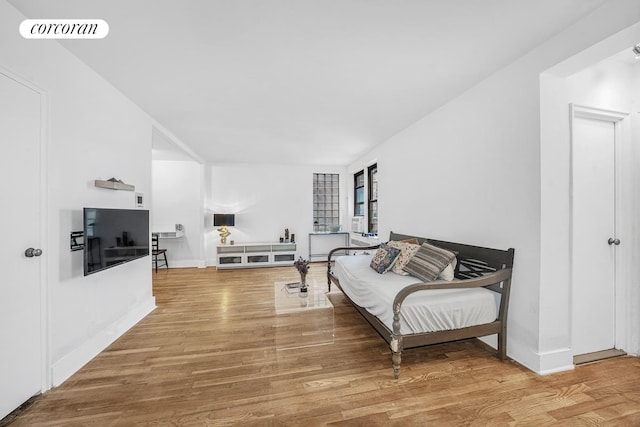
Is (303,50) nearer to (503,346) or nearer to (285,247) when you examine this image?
(503,346)

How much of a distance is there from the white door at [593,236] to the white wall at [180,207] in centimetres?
623

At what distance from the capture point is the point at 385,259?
293 cm

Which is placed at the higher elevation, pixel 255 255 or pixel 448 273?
pixel 448 273

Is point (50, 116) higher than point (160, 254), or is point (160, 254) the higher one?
point (50, 116)

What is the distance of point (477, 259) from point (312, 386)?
191cm

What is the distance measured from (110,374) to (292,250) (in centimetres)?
422

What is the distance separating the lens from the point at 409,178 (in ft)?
11.9

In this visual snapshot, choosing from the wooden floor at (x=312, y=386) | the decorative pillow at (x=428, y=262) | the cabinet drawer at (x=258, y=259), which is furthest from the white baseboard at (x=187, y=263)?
the decorative pillow at (x=428, y=262)

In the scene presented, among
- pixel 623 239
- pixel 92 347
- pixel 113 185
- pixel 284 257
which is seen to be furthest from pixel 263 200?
pixel 623 239

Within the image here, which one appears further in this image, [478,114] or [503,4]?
[478,114]

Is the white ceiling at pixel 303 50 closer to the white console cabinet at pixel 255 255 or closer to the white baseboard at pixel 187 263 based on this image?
the white console cabinet at pixel 255 255

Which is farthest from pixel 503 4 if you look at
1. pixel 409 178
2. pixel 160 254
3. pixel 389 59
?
pixel 160 254

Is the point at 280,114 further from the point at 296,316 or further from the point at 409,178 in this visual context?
the point at 296,316

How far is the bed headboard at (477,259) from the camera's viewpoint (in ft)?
6.97
